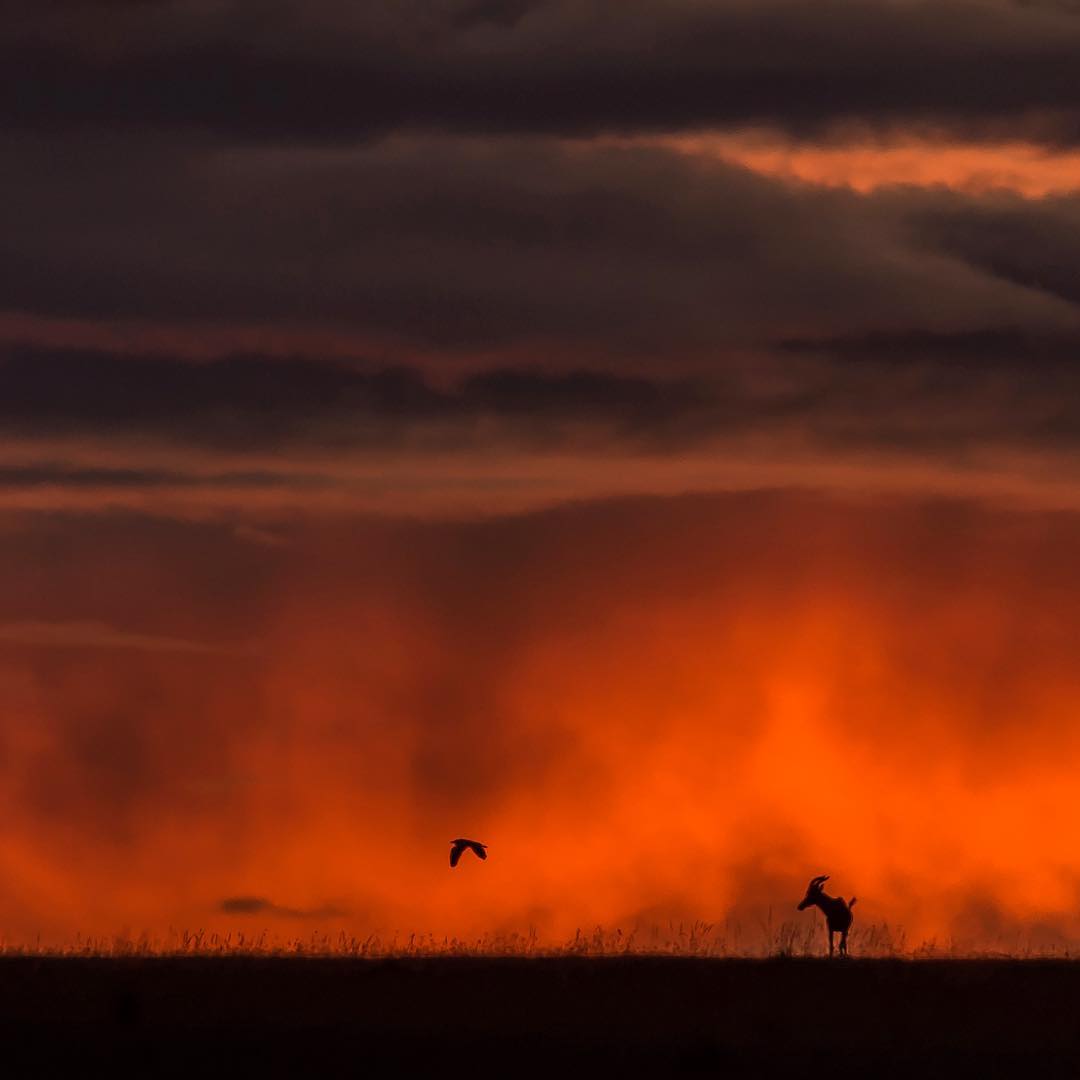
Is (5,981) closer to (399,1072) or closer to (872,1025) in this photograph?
(399,1072)

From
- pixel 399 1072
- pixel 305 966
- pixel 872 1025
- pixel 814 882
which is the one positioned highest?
pixel 814 882

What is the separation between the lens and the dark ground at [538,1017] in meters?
30.5

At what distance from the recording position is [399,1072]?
2983 cm

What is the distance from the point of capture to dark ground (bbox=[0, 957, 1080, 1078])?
30516 millimetres

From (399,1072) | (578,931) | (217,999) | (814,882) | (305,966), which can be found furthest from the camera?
(814,882)

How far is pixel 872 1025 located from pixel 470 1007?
5884 millimetres

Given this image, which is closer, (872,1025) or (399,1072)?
(399,1072)

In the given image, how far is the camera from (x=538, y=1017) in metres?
34.5

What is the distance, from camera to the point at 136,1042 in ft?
102

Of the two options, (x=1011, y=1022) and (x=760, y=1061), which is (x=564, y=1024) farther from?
(x=1011, y=1022)

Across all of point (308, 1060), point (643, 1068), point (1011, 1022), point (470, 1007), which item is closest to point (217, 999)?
point (470, 1007)

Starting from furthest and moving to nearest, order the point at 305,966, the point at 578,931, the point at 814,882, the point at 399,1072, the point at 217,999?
the point at 814,882 < the point at 578,931 < the point at 305,966 < the point at 217,999 < the point at 399,1072

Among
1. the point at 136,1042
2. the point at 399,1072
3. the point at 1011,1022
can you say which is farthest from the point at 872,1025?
the point at 136,1042

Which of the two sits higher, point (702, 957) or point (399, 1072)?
point (702, 957)
